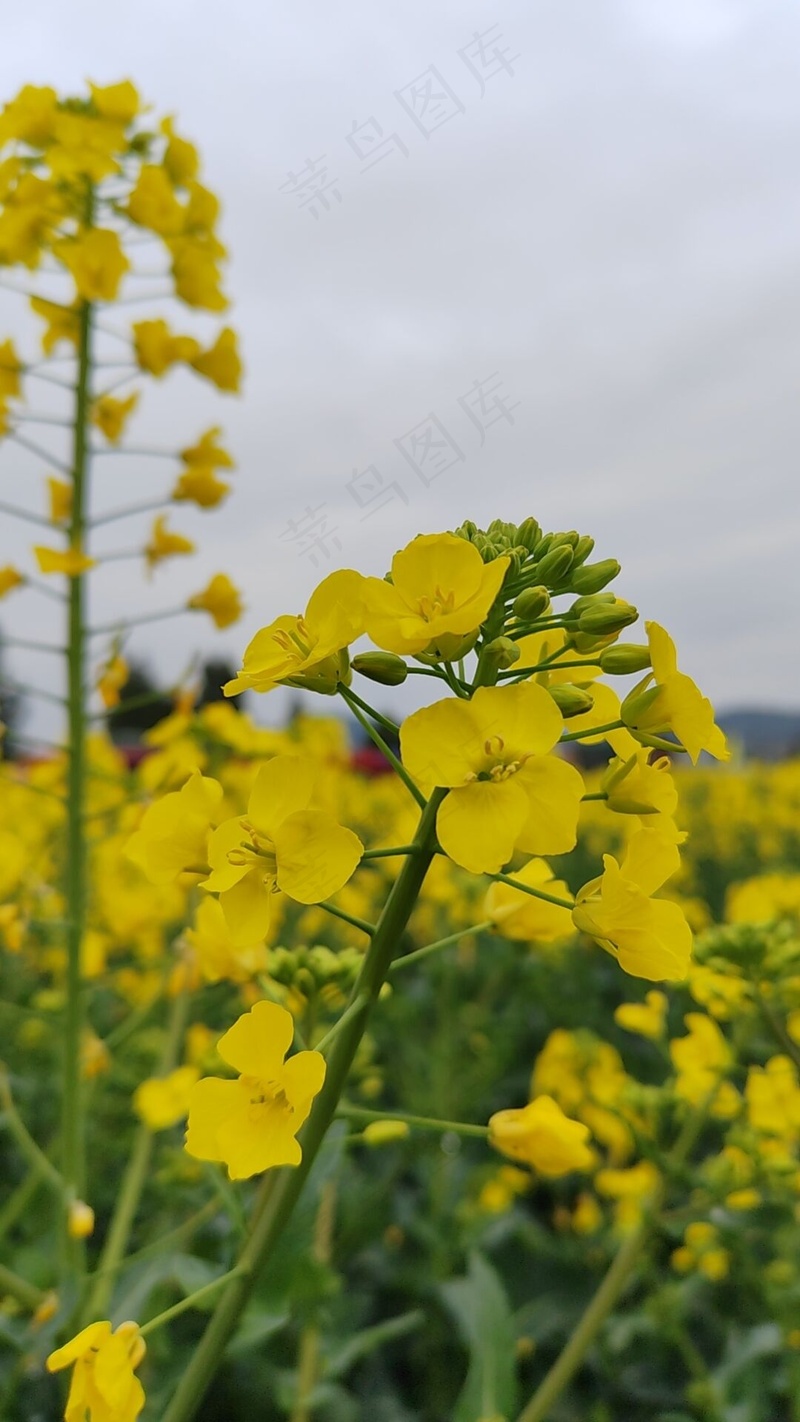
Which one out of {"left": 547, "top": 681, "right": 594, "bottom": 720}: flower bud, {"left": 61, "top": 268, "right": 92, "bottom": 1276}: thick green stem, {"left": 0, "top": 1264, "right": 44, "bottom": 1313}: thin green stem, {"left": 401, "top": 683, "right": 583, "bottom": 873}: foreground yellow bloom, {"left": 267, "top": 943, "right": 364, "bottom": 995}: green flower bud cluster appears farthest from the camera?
{"left": 61, "top": 268, "right": 92, "bottom": 1276}: thick green stem

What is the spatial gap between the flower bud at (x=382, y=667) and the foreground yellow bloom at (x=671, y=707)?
0.82 feet

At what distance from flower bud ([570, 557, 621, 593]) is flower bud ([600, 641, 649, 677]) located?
0.09 metres

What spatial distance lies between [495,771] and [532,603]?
0.19 m

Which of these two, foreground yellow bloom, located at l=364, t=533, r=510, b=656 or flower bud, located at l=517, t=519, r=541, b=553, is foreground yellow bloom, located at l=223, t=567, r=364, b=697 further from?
flower bud, located at l=517, t=519, r=541, b=553

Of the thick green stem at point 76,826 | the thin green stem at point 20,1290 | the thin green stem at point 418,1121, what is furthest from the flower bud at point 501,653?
the thin green stem at point 20,1290

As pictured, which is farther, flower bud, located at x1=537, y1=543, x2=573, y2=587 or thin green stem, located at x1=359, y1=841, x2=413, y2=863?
flower bud, located at x1=537, y1=543, x2=573, y2=587

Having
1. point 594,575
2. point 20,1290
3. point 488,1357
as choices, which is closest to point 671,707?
point 594,575

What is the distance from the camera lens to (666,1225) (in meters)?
1.95

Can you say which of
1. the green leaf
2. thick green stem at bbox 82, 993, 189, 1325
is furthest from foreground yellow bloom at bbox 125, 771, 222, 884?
the green leaf

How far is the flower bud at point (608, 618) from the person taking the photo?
1043 millimetres

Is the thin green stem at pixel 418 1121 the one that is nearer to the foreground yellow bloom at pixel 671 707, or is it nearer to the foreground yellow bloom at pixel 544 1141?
the foreground yellow bloom at pixel 544 1141

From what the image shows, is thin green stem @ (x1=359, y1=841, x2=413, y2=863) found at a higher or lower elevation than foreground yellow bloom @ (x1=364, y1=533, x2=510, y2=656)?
lower

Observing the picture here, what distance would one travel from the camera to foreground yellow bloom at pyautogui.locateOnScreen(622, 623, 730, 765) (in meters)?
1.04

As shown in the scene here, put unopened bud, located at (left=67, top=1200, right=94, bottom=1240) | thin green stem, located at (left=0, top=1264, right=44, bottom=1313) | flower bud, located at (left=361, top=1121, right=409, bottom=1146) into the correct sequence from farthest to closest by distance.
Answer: thin green stem, located at (left=0, top=1264, right=44, bottom=1313) < unopened bud, located at (left=67, top=1200, right=94, bottom=1240) < flower bud, located at (left=361, top=1121, right=409, bottom=1146)
